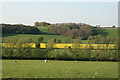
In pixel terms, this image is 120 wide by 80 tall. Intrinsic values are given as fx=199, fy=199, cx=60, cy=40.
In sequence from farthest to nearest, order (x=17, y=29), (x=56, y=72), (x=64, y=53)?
(x=17, y=29)
(x=64, y=53)
(x=56, y=72)

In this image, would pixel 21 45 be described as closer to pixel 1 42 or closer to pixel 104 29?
pixel 1 42

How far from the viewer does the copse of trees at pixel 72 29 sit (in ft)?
214

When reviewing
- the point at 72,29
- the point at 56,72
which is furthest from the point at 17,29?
the point at 56,72

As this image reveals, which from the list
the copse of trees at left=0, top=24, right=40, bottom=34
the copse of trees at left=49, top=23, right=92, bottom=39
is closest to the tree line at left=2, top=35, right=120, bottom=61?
the copse of trees at left=49, top=23, right=92, bottom=39

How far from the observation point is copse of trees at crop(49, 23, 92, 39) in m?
65.4

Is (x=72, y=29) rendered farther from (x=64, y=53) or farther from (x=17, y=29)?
(x=64, y=53)

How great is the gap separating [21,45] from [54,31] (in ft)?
137

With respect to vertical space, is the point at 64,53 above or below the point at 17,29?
below

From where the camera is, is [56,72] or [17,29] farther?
[17,29]

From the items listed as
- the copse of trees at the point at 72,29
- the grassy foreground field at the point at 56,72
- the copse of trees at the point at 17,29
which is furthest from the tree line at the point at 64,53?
the copse of trees at the point at 17,29

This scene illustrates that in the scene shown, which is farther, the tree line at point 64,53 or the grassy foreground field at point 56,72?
the tree line at point 64,53

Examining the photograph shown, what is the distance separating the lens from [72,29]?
2707 inches

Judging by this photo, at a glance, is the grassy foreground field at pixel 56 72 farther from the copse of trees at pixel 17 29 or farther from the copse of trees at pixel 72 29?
the copse of trees at pixel 17 29

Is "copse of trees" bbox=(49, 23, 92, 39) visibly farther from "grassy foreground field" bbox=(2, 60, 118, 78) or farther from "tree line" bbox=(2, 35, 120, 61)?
"grassy foreground field" bbox=(2, 60, 118, 78)
